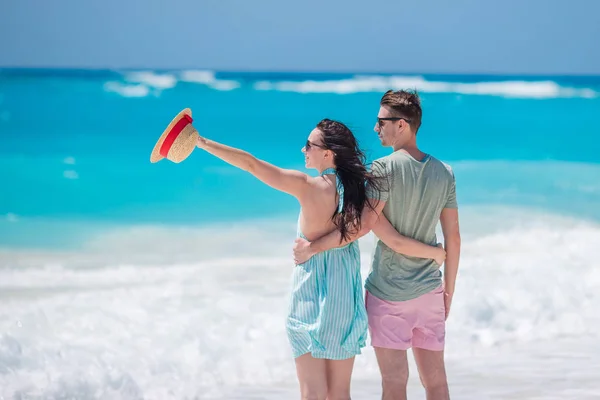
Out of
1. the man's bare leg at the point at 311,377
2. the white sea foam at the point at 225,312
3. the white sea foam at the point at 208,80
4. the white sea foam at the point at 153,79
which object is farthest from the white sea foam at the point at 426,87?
the man's bare leg at the point at 311,377

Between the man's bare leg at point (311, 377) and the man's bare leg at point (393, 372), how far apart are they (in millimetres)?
156

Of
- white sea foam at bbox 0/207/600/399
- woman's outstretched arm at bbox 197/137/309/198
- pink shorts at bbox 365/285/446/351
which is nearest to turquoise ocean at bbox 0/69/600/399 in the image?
white sea foam at bbox 0/207/600/399

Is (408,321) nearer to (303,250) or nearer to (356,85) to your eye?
(303,250)

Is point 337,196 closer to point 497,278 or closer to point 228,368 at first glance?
point 228,368

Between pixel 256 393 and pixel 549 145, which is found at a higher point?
pixel 549 145

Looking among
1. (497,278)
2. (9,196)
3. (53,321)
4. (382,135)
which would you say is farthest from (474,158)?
(382,135)

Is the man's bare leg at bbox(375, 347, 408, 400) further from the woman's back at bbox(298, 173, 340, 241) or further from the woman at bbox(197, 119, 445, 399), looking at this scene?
the woman's back at bbox(298, 173, 340, 241)

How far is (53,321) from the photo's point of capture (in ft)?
14.7

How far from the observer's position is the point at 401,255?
2332 mm

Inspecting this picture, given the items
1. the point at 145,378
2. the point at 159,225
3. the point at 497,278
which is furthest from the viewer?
the point at 159,225

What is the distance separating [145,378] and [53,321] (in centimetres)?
100

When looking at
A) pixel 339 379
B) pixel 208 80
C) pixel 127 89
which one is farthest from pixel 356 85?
pixel 339 379

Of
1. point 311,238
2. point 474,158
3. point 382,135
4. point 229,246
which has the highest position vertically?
point 474,158

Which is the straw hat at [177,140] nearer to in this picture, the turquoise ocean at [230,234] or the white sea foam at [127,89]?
the turquoise ocean at [230,234]
